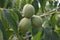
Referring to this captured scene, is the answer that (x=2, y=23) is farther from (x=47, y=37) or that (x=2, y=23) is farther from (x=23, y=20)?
(x=47, y=37)

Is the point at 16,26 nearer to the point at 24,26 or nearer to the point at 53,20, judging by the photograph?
the point at 24,26

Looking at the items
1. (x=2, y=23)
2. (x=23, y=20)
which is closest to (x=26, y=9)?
(x=23, y=20)

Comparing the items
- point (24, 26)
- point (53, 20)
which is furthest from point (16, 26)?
point (53, 20)

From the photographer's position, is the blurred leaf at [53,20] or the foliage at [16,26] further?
the blurred leaf at [53,20]

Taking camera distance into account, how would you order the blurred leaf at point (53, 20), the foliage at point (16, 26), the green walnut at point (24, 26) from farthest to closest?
the blurred leaf at point (53, 20)
the green walnut at point (24, 26)
the foliage at point (16, 26)

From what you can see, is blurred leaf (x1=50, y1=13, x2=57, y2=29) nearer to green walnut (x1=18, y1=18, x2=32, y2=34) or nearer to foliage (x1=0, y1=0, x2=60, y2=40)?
foliage (x1=0, y1=0, x2=60, y2=40)

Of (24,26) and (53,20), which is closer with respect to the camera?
(24,26)

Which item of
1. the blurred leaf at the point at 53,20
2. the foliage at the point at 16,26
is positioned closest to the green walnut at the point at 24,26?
the foliage at the point at 16,26

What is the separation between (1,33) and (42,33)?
29 centimetres

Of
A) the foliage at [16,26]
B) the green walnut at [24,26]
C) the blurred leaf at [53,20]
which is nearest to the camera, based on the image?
→ the foliage at [16,26]

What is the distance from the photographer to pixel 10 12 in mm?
918

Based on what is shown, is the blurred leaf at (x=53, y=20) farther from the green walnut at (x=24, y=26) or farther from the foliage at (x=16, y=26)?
the green walnut at (x=24, y=26)

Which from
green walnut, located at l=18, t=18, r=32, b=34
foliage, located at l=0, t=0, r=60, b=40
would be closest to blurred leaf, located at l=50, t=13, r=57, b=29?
foliage, located at l=0, t=0, r=60, b=40

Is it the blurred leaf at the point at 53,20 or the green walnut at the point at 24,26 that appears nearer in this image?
the green walnut at the point at 24,26
